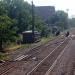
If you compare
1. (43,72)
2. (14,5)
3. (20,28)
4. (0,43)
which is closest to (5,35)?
(0,43)

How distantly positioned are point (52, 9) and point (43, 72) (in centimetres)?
12090

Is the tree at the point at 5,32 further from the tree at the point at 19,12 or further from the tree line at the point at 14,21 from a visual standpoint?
the tree at the point at 19,12

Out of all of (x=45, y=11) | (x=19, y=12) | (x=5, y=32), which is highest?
(x=45, y=11)

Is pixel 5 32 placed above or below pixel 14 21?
below

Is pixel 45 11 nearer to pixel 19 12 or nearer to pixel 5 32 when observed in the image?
pixel 19 12

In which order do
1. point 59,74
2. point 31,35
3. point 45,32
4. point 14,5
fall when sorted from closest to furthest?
1. point 59,74
2. point 31,35
3. point 45,32
4. point 14,5

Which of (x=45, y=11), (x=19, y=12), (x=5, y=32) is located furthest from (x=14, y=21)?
(x=45, y=11)

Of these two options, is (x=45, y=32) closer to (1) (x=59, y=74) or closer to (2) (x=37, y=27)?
(2) (x=37, y=27)

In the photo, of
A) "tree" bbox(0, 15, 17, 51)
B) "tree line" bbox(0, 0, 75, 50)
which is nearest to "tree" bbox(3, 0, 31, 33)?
"tree line" bbox(0, 0, 75, 50)

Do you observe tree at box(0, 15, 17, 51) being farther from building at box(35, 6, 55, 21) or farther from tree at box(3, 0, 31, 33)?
building at box(35, 6, 55, 21)

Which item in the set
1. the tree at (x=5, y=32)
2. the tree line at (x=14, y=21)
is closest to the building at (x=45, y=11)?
the tree line at (x=14, y=21)

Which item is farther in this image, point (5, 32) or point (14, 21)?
point (14, 21)

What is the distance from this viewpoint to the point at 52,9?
140 meters

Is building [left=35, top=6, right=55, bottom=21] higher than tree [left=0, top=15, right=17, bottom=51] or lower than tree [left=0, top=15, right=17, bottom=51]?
higher
